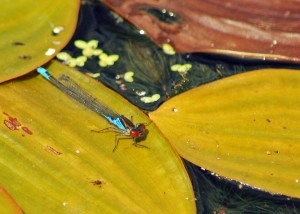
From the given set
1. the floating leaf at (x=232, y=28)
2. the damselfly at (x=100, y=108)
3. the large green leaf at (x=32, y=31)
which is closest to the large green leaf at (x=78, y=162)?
the damselfly at (x=100, y=108)

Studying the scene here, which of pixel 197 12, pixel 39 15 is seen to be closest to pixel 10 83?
pixel 39 15

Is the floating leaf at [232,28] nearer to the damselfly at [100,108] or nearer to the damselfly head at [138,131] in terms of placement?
the damselfly at [100,108]

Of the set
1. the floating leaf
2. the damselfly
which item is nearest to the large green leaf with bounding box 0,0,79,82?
the damselfly

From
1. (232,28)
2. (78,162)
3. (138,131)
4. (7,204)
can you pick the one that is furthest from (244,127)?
(7,204)

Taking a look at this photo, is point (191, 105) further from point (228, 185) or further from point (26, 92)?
point (26, 92)

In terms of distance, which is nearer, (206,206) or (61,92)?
(206,206)

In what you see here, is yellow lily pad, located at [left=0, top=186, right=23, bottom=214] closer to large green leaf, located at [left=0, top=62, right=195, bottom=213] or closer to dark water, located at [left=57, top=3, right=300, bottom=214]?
large green leaf, located at [left=0, top=62, right=195, bottom=213]

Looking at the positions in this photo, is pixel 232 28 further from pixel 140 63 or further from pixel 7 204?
pixel 7 204
